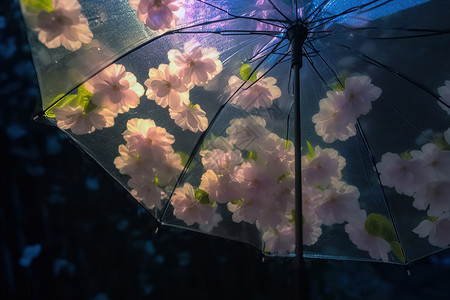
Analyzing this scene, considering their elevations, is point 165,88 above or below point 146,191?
above

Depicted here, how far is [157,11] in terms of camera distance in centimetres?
69

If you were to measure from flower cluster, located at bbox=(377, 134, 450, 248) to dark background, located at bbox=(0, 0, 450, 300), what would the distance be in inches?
55.1

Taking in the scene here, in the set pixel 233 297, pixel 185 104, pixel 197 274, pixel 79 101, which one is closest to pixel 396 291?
pixel 233 297

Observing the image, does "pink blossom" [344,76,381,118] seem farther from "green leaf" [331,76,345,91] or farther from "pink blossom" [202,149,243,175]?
"pink blossom" [202,149,243,175]

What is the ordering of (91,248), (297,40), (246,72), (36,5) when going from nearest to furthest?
A: (36,5) → (297,40) → (246,72) → (91,248)

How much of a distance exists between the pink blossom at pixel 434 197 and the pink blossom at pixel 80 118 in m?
0.79

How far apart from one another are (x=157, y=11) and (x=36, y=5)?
0.22 m

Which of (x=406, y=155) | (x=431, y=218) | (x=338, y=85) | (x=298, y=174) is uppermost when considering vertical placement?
(x=338, y=85)

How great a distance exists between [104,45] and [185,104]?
8.9 inches

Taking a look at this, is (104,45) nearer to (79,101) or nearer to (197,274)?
(79,101)

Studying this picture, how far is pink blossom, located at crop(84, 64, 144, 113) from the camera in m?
0.77

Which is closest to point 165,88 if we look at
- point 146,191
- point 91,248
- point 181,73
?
point 181,73

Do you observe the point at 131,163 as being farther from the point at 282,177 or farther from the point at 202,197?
the point at 282,177

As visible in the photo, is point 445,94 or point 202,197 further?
point 202,197
